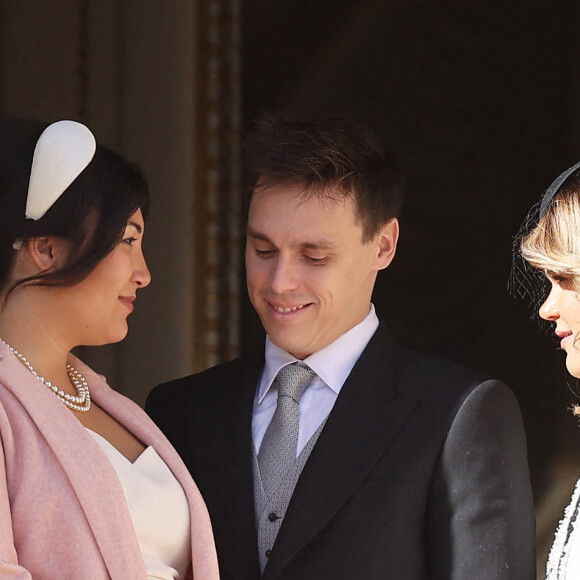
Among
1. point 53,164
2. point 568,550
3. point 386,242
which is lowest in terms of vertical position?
point 568,550

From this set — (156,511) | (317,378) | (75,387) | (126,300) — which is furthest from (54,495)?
(317,378)

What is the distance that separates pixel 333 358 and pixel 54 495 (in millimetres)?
716

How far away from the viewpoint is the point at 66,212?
2.09m

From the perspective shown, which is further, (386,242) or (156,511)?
(386,242)

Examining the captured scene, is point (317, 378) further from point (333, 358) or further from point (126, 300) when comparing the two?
point (126, 300)

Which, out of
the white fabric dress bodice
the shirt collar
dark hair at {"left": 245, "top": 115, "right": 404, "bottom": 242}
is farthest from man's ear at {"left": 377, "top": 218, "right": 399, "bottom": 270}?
the white fabric dress bodice

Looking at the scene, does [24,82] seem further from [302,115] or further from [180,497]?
[180,497]

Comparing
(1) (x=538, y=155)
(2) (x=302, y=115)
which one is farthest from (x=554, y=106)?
(2) (x=302, y=115)

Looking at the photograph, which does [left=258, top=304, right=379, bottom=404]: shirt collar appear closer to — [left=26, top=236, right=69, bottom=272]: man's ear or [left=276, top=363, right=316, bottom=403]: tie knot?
[left=276, top=363, right=316, bottom=403]: tie knot

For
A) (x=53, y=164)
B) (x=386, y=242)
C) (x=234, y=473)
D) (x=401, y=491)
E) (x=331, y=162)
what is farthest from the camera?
(x=386, y=242)

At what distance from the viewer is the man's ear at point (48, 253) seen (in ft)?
6.90

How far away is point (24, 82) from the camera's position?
3.52 metres

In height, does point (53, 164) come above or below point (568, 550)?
above

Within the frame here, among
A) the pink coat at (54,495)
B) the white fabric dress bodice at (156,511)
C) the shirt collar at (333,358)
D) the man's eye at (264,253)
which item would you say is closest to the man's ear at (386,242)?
the shirt collar at (333,358)
